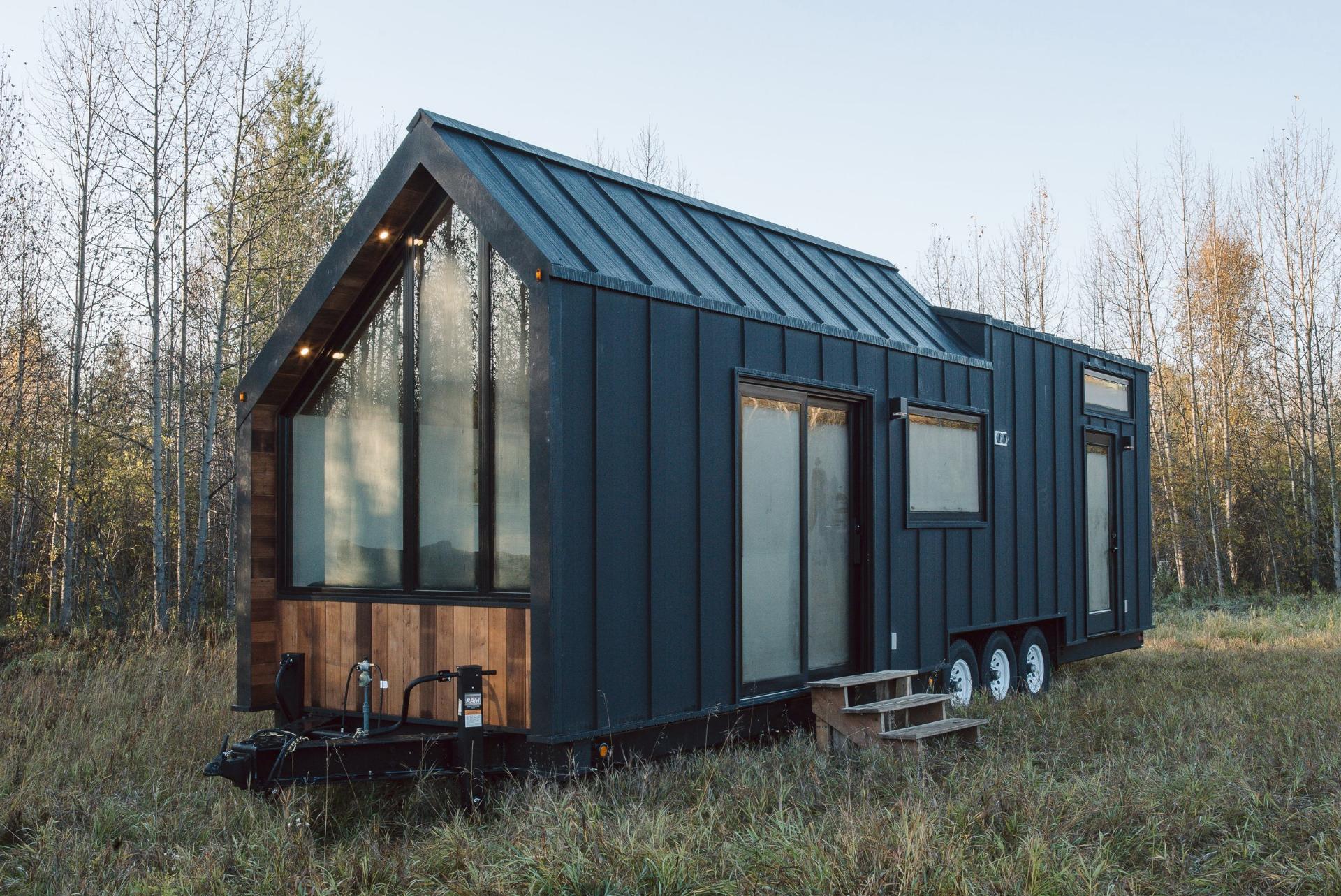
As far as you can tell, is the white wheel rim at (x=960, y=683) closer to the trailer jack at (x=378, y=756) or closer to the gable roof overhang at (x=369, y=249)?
the trailer jack at (x=378, y=756)

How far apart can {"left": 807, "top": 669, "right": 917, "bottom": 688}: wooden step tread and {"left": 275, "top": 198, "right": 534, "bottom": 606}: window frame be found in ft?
6.99

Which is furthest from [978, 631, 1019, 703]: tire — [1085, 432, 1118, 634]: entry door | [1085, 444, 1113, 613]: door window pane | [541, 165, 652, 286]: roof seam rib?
[541, 165, 652, 286]: roof seam rib

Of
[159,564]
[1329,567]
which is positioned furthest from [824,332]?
[1329,567]

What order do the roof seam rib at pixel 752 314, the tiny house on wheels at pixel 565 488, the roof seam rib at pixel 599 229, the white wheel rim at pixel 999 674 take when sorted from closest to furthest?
the tiny house on wheels at pixel 565 488 → the roof seam rib at pixel 752 314 → the roof seam rib at pixel 599 229 → the white wheel rim at pixel 999 674

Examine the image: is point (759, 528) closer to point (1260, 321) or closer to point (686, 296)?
point (686, 296)

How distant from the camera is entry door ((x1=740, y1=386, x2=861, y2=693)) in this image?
21.7ft

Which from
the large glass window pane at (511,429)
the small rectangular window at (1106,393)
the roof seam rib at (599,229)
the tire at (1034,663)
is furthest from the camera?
the small rectangular window at (1106,393)

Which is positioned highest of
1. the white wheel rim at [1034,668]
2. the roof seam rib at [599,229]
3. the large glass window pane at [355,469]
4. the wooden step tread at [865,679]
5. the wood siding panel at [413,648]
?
the roof seam rib at [599,229]

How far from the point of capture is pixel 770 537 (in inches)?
267

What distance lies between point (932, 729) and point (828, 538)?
1390 mm

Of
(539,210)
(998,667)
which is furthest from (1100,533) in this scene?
(539,210)

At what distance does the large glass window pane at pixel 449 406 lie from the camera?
5809mm

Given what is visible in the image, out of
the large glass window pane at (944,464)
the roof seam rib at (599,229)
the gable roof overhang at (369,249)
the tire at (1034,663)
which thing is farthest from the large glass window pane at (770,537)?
the tire at (1034,663)

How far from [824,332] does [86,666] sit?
6892 millimetres
